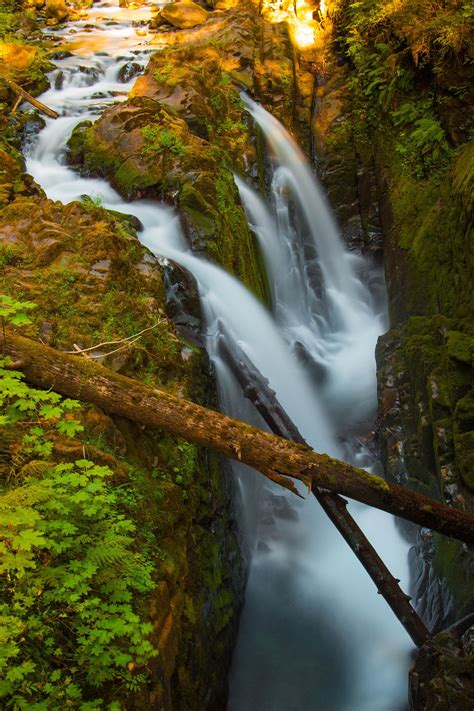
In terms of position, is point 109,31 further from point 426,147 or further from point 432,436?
point 432,436

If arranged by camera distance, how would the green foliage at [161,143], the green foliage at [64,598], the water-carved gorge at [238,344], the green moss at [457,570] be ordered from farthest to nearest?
the green foliage at [161,143] < the green moss at [457,570] < the water-carved gorge at [238,344] < the green foliage at [64,598]

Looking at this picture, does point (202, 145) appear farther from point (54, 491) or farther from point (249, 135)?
point (54, 491)

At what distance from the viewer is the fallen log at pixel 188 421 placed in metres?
3.55

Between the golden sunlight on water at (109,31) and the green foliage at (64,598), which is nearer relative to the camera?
the green foliage at (64,598)

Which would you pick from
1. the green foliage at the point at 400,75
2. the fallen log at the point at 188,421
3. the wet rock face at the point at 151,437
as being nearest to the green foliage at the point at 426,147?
the green foliage at the point at 400,75

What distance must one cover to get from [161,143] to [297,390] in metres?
4.63

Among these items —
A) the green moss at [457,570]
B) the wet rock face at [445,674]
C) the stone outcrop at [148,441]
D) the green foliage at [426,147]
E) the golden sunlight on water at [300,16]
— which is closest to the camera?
the stone outcrop at [148,441]

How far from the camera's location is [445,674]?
3.85 m

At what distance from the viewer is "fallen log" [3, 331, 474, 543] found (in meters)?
3.55

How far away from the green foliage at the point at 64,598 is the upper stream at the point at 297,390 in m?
3.21

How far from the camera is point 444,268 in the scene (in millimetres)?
7539

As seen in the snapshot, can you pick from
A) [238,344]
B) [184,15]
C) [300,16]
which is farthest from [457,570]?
[184,15]

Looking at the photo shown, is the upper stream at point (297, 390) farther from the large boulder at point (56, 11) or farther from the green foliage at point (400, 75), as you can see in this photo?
the large boulder at point (56, 11)

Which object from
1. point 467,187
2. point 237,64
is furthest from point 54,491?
point 237,64
